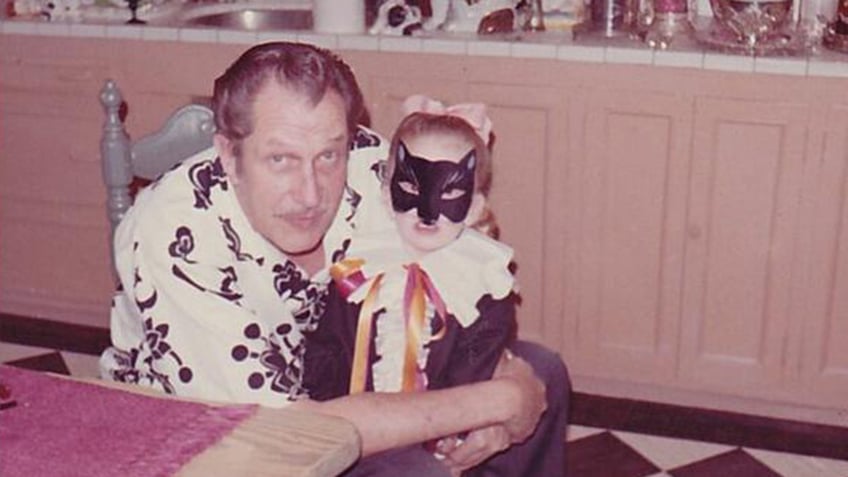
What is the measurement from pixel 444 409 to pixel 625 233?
55.6 inches

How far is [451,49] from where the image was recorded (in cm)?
299

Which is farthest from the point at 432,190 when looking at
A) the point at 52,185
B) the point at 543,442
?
the point at 52,185

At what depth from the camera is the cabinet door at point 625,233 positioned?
2900mm

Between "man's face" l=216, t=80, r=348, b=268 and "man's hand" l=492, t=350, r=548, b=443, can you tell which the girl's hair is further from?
"man's hand" l=492, t=350, r=548, b=443

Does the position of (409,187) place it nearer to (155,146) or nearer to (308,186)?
(308,186)

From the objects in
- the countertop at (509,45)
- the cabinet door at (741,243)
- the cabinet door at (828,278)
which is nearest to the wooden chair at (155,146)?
the countertop at (509,45)

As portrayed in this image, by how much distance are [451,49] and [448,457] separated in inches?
55.1

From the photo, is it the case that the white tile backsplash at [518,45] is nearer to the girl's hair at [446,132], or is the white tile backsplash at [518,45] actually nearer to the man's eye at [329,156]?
the girl's hair at [446,132]

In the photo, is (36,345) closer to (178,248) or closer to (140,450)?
(178,248)

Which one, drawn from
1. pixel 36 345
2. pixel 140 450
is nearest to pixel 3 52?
pixel 36 345

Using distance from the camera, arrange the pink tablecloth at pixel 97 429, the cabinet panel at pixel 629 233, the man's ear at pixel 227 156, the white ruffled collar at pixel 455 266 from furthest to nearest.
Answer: the cabinet panel at pixel 629 233 < the white ruffled collar at pixel 455 266 < the man's ear at pixel 227 156 < the pink tablecloth at pixel 97 429

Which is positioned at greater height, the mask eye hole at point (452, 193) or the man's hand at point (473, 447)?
the mask eye hole at point (452, 193)

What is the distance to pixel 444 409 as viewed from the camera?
166 centimetres

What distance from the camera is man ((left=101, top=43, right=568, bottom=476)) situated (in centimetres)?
160
